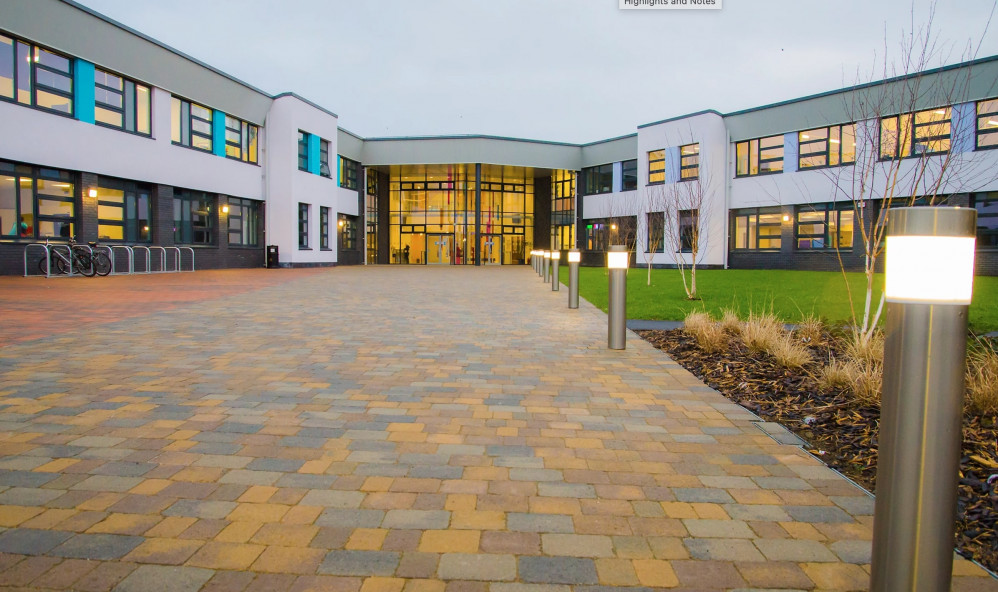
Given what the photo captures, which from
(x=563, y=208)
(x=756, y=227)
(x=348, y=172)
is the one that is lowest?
(x=756, y=227)

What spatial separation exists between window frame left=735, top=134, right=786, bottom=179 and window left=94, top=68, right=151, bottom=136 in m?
28.9

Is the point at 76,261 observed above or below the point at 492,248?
below

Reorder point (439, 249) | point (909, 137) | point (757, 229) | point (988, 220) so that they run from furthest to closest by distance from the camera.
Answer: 1. point (439, 249)
2. point (757, 229)
3. point (988, 220)
4. point (909, 137)

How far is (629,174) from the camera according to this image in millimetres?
40594

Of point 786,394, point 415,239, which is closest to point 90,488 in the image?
point 786,394

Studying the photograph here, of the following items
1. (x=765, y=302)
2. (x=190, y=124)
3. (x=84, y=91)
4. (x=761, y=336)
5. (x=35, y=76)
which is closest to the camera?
(x=761, y=336)

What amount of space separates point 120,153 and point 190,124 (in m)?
4.55

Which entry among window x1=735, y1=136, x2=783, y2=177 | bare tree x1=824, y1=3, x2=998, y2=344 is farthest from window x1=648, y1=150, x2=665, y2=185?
bare tree x1=824, y1=3, x2=998, y2=344

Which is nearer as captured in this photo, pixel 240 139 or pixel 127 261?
pixel 127 261

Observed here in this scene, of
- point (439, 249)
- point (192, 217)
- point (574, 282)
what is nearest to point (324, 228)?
point (192, 217)

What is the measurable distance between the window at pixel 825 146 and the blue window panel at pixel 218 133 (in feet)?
90.3

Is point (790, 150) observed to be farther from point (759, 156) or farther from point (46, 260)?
point (46, 260)

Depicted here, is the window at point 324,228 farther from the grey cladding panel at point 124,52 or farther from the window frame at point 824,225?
the window frame at point 824,225

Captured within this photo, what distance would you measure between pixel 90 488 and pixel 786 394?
4.91 meters
